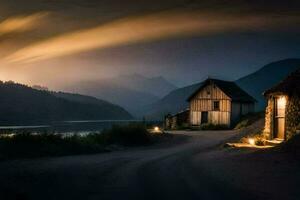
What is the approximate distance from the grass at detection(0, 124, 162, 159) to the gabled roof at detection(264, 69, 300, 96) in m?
11.6

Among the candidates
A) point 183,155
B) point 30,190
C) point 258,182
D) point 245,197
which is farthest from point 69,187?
point 183,155

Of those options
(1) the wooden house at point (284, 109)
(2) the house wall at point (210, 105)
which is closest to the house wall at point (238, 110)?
(2) the house wall at point (210, 105)

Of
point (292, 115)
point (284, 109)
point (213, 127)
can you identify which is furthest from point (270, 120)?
point (213, 127)

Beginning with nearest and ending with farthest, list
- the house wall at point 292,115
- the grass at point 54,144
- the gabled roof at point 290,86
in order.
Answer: the grass at point 54,144
the house wall at point 292,115
the gabled roof at point 290,86

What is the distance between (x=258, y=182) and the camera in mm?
16516

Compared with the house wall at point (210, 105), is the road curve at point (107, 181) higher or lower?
lower

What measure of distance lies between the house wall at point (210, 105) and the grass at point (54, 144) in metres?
25.1

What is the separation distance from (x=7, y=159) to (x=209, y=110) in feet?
138

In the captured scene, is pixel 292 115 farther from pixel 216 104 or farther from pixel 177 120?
pixel 177 120

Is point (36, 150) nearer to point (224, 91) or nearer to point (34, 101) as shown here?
point (224, 91)

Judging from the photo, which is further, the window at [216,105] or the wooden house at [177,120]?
A: the wooden house at [177,120]

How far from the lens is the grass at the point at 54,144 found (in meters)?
24.3

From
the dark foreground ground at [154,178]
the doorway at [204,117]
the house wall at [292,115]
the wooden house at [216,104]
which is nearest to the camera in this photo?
the dark foreground ground at [154,178]

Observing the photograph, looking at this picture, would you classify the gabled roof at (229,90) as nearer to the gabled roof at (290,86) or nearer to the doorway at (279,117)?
the doorway at (279,117)
